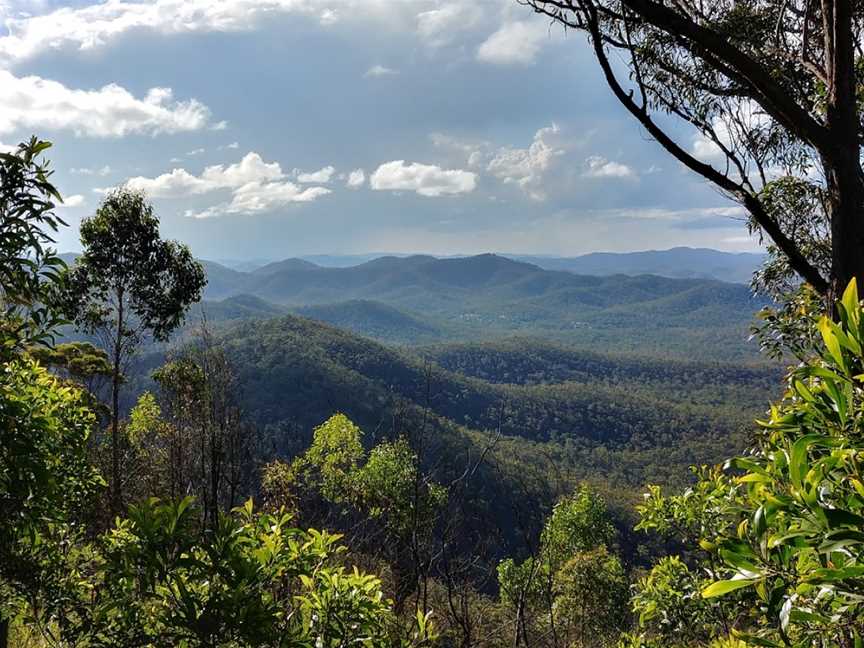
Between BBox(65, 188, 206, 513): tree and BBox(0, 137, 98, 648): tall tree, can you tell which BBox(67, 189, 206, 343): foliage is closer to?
BBox(65, 188, 206, 513): tree

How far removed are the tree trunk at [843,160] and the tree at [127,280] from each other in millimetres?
Result: 13962

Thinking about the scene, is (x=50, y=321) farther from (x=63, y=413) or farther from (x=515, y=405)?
(x=515, y=405)

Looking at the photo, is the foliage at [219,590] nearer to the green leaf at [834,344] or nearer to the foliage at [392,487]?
the green leaf at [834,344]

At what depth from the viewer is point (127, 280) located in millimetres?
13820

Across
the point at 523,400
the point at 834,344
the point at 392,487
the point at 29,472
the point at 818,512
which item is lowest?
the point at 523,400


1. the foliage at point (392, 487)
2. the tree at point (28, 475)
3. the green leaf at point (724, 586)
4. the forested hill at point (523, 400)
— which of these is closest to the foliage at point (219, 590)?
the tree at point (28, 475)

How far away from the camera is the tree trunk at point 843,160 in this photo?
334cm

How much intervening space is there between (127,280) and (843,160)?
15.0 metres

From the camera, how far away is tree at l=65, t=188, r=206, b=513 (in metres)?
13.2

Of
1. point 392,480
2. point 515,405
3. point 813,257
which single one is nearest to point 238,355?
point 515,405

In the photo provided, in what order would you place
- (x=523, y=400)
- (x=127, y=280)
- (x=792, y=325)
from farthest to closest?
(x=523, y=400)
(x=127, y=280)
(x=792, y=325)

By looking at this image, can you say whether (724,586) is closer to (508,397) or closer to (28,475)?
(28,475)

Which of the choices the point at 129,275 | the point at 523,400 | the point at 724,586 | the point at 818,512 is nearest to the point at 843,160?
the point at 818,512

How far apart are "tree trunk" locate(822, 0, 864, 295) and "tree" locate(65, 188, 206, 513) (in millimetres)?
13962
